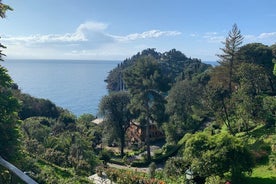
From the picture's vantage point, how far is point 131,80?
37.9 metres

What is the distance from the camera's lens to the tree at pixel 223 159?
18.5 metres

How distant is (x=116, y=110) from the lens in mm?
42031

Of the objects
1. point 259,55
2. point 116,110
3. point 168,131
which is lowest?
point 168,131

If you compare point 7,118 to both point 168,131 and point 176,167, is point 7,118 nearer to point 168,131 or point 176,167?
point 176,167

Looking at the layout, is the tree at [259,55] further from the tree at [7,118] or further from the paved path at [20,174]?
the paved path at [20,174]

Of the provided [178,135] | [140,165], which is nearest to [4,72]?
[140,165]

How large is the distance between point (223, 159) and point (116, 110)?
24.7 meters

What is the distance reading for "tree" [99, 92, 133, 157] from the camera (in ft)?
136

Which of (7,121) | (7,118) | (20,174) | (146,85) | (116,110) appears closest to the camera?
(20,174)

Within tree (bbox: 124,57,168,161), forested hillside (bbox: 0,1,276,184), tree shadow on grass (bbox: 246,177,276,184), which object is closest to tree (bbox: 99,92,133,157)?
forested hillside (bbox: 0,1,276,184)

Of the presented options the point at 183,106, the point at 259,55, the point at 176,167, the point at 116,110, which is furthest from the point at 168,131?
the point at 176,167

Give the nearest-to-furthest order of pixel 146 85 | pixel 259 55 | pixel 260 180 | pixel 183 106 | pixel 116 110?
pixel 260 180, pixel 146 85, pixel 116 110, pixel 183 106, pixel 259 55

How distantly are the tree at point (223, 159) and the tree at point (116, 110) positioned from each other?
74.6 feet

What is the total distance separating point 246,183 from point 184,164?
4.08 metres
